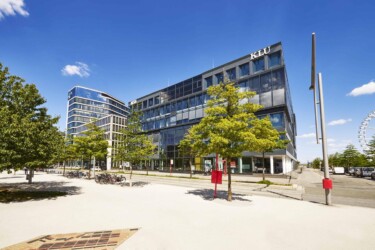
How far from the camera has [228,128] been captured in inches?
465

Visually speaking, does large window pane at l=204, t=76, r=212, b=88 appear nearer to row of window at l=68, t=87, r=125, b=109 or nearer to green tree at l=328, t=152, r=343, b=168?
green tree at l=328, t=152, r=343, b=168

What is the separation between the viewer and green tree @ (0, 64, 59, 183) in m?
11.5

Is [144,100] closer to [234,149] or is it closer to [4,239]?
[234,149]

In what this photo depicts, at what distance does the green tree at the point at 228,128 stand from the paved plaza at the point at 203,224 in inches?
121

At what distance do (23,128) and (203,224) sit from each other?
11.0 m

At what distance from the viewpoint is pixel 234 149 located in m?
12.1

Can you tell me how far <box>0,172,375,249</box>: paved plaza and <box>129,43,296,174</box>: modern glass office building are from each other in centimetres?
1950

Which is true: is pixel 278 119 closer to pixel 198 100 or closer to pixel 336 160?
pixel 198 100

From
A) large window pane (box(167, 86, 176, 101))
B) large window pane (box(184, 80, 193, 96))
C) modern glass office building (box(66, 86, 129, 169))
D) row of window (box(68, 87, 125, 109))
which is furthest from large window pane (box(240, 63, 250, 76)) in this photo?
row of window (box(68, 87, 125, 109))

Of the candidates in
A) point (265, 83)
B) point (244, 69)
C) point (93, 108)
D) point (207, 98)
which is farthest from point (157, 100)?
point (93, 108)

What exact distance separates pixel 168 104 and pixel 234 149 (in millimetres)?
47222

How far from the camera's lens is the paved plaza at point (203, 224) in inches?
250

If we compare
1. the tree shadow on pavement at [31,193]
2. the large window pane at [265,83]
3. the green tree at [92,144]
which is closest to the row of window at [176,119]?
the large window pane at [265,83]

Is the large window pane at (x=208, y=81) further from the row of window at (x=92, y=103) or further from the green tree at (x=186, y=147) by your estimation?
the row of window at (x=92, y=103)
